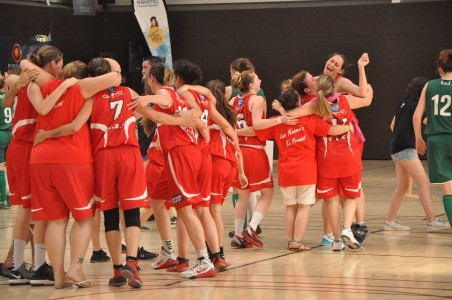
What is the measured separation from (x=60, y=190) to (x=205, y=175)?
1.25m

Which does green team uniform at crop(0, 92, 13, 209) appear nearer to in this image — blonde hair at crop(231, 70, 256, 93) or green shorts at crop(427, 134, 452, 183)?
blonde hair at crop(231, 70, 256, 93)

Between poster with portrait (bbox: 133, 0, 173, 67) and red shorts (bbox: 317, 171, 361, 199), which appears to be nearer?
red shorts (bbox: 317, 171, 361, 199)

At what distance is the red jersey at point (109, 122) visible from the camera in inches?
268

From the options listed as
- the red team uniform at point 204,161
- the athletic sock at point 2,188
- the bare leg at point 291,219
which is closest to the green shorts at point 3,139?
the athletic sock at point 2,188

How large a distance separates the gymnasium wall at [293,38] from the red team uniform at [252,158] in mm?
10389

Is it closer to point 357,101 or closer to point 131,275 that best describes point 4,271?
point 131,275

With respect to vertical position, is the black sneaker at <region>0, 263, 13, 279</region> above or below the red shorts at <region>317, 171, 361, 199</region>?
below

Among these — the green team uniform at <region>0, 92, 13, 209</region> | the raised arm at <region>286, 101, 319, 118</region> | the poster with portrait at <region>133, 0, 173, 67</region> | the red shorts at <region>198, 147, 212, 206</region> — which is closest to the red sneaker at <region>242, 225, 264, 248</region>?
the raised arm at <region>286, 101, 319, 118</region>

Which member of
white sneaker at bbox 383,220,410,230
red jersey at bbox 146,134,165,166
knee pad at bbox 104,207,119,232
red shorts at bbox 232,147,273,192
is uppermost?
red jersey at bbox 146,134,165,166

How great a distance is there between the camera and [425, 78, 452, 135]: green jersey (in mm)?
9023

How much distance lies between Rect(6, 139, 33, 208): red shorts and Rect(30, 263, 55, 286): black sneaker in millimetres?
531

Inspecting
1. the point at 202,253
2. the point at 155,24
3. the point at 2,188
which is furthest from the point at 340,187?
the point at 155,24

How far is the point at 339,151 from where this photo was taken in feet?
28.5

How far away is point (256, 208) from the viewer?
356 inches
